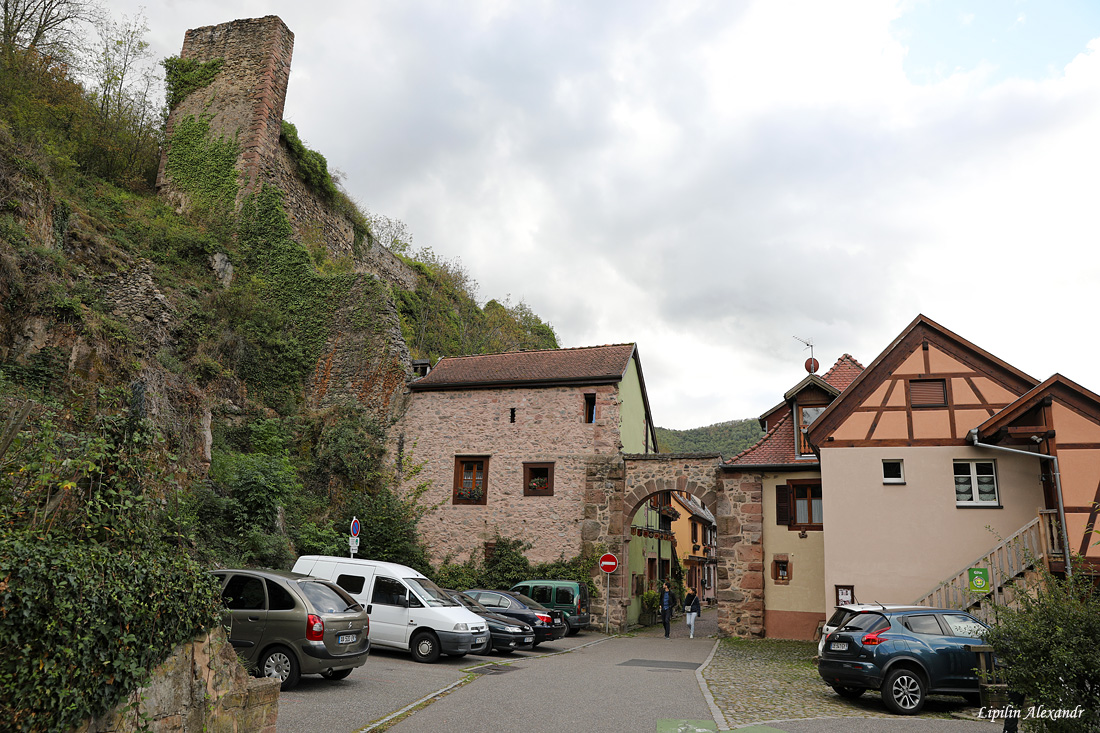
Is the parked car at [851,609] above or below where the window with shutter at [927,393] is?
below

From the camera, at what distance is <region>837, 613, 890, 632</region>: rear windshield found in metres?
10.4

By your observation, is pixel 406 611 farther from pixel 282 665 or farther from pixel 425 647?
pixel 282 665

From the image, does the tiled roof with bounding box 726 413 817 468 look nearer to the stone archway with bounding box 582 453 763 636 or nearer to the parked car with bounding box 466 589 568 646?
the stone archway with bounding box 582 453 763 636

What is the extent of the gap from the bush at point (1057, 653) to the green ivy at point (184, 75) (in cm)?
3326

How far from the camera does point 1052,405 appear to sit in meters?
15.3

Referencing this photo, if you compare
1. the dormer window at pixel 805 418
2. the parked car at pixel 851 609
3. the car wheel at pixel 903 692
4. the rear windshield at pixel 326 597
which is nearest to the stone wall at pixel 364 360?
the dormer window at pixel 805 418

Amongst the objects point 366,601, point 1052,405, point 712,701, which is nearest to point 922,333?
point 1052,405

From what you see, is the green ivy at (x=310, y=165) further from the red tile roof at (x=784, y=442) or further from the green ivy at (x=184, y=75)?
the red tile roof at (x=784, y=442)

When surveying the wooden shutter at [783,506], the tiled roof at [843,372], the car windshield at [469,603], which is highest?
the tiled roof at [843,372]

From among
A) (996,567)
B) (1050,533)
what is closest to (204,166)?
(996,567)

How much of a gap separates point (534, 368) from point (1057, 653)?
20.1 metres

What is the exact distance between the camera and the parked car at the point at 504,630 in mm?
14922

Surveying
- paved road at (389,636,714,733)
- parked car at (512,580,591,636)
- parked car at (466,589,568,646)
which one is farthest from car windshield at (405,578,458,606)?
parked car at (512,580,591,636)

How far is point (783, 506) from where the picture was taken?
69.6 ft
